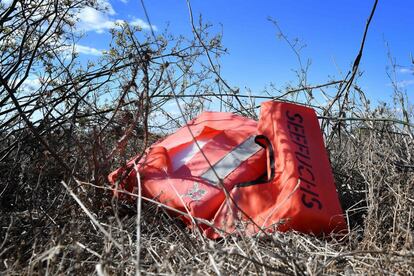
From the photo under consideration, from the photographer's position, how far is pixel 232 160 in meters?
1.68

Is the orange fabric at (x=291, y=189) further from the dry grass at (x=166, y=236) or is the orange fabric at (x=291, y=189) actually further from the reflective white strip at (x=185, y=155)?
the reflective white strip at (x=185, y=155)

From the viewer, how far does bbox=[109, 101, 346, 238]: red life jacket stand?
57.8 inches

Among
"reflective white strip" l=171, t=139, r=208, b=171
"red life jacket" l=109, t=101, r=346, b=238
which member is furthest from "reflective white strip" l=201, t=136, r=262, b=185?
"reflective white strip" l=171, t=139, r=208, b=171

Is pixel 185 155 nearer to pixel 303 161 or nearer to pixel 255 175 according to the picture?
pixel 255 175

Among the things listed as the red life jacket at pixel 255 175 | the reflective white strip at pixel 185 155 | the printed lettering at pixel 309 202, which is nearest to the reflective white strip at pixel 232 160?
the red life jacket at pixel 255 175

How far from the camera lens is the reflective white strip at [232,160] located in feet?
5.37

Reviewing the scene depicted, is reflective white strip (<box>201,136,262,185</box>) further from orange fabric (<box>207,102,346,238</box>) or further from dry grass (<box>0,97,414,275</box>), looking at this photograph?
dry grass (<box>0,97,414,275</box>)

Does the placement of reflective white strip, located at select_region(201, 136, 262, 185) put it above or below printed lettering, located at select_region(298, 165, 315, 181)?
above

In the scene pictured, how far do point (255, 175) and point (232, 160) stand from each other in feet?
0.35

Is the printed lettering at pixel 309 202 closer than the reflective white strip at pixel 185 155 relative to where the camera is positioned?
Yes

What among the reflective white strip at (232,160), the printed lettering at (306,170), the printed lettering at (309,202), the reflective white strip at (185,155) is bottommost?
the printed lettering at (309,202)

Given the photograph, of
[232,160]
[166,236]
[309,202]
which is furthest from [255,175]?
[166,236]

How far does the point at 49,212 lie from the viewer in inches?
60.0

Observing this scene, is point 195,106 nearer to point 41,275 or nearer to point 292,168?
point 292,168
